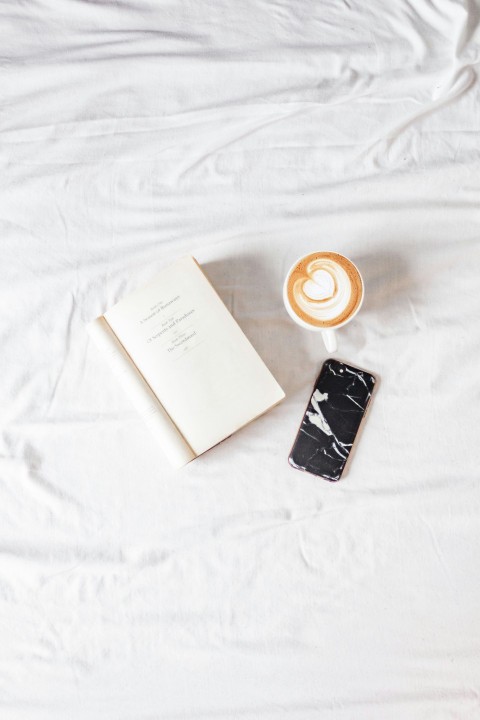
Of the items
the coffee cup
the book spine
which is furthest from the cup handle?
the book spine

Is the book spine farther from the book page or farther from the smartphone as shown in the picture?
the smartphone

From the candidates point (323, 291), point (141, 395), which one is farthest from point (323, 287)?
point (141, 395)

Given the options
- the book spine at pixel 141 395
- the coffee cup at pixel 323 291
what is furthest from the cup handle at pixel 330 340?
the book spine at pixel 141 395

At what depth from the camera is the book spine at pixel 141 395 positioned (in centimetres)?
65

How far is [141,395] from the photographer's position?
662 mm

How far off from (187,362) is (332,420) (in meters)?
0.18

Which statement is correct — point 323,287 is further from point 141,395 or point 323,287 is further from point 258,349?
point 141,395

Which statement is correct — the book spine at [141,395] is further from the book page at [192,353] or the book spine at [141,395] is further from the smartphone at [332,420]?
the smartphone at [332,420]

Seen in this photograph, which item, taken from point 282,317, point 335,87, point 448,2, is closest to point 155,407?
point 282,317

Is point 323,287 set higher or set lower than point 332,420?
higher

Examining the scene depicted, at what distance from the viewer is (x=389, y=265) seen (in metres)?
0.70

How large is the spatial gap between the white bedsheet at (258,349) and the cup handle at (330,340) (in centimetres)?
3

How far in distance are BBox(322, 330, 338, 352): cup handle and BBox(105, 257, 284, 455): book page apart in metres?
0.07

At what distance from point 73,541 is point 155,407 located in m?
0.19
